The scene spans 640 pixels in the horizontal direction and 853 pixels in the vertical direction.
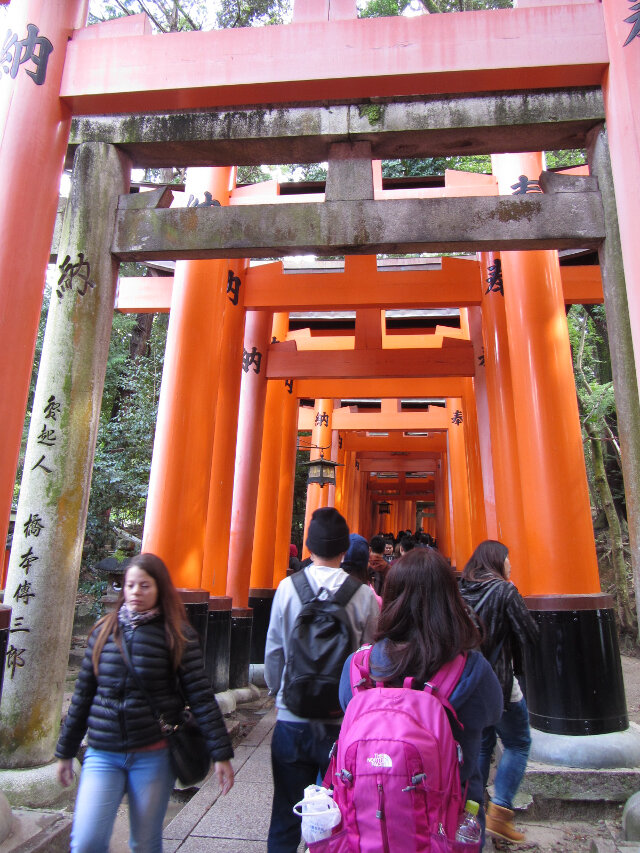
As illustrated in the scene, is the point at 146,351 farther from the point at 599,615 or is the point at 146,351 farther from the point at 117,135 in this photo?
the point at 599,615

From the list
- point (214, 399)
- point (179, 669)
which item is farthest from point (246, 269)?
point (179, 669)

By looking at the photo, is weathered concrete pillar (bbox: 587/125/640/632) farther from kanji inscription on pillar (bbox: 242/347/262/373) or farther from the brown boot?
kanji inscription on pillar (bbox: 242/347/262/373)

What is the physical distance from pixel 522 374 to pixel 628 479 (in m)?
1.66

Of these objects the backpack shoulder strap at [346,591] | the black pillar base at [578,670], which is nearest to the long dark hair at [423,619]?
the backpack shoulder strap at [346,591]

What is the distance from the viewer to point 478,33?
12.5ft

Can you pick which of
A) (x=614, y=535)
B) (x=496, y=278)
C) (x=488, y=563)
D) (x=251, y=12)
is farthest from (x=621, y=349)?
(x=251, y=12)

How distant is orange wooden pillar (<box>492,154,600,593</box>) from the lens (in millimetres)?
4523

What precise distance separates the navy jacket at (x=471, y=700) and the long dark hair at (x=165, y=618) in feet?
2.90

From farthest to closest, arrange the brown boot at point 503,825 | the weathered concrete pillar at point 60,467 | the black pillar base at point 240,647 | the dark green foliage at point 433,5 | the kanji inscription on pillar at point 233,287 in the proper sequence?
1. the dark green foliage at point 433,5
2. the kanji inscription on pillar at point 233,287
3. the black pillar base at point 240,647
4. the weathered concrete pillar at point 60,467
5. the brown boot at point 503,825

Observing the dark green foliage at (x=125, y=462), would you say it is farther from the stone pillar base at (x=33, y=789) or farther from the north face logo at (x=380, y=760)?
the north face logo at (x=380, y=760)

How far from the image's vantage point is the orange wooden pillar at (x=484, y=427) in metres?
7.66

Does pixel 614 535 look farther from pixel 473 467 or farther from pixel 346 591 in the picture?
pixel 346 591

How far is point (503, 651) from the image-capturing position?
3256 millimetres

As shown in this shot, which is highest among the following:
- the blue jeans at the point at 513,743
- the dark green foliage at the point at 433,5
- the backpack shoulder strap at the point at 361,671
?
the dark green foliage at the point at 433,5
